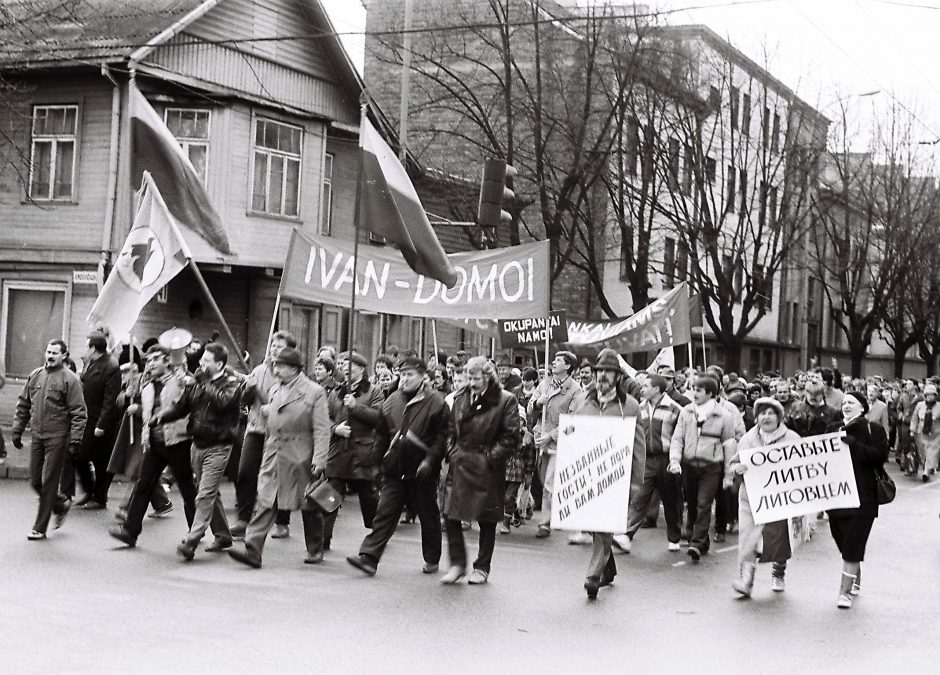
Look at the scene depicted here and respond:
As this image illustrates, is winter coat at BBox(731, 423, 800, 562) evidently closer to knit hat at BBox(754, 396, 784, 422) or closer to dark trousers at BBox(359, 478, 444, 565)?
knit hat at BBox(754, 396, 784, 422)

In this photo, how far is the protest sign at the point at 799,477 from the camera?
10.3 metres

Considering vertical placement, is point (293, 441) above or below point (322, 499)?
above

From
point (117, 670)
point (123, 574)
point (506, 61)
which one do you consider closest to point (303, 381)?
point (123, 574)

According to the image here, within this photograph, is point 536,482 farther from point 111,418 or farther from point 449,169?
point 449,169

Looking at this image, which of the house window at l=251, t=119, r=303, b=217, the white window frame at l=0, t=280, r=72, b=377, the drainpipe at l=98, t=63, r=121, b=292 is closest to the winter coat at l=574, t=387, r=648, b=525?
the drainpipe at l=98, t=63, r=121, b=292

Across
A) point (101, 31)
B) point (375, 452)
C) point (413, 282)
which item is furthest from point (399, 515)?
point (101, 31)

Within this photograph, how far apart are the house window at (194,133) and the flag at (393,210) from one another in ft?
33.6

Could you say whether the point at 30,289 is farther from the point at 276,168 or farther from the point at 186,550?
the point at 186,550

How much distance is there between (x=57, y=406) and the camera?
1138 centimetres

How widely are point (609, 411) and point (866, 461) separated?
2.05 meters

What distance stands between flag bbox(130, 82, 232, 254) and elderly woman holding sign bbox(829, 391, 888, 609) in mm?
6495

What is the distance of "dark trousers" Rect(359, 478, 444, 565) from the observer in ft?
33.9

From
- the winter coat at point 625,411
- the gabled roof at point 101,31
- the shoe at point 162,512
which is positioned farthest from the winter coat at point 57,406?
the gabled roof at point 101,31

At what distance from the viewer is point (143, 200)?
13.0 meters
